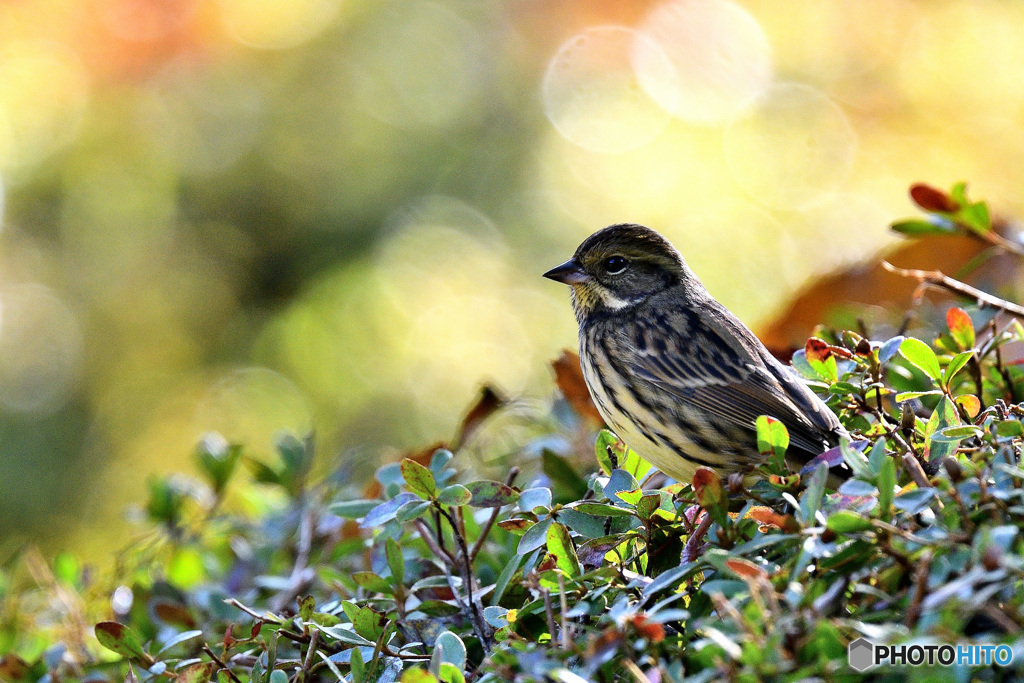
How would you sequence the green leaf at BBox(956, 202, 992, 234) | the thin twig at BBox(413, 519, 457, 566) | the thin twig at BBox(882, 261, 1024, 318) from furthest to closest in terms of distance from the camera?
the green leaf at BBox(956, 202, 992, 234) → the thin twig at BBox(882, 261, 1024, 318) → the thin twig at BBox(413, 519, 457, 566)

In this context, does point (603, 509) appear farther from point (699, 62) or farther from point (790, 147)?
point (699, 62)

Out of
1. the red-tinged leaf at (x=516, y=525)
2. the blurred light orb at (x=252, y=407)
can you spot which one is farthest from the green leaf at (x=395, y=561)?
the blurred light orb at (x=252, y=407)

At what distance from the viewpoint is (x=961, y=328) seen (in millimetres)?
1734

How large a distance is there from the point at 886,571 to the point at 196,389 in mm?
3957

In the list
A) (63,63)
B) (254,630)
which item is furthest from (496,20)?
(254,630)

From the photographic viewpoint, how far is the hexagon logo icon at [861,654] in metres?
1.02

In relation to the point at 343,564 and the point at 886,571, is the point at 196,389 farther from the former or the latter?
the point at 886,571

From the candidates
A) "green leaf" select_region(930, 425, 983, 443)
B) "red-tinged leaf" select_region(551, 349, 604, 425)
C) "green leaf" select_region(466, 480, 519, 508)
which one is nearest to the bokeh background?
"red-tinged leaf" select_region(551, 349, 604, 425)

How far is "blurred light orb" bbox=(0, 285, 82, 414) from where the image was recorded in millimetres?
4699

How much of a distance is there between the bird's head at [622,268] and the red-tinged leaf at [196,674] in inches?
61.4

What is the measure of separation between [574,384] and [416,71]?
3.19 meters

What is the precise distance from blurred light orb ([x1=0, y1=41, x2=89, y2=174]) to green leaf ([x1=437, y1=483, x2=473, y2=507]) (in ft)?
13.9

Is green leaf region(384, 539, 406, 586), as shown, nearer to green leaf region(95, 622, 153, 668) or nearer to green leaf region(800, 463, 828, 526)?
green leaf region(95, 622, 153, 668)

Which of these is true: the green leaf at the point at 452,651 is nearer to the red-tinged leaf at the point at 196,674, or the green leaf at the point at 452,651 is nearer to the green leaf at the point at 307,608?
the green leaf at the point at 307,608
